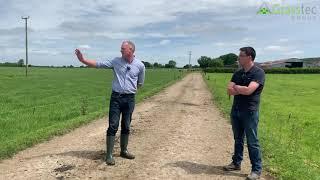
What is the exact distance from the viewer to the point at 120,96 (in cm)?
848

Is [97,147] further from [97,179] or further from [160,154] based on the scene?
[97,179]

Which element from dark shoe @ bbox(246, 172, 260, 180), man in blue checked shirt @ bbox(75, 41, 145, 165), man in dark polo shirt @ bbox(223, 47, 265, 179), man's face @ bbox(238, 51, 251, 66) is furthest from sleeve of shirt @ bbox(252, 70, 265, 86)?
man in blue checked shirt @ bbox(75, 41, 145, 165)

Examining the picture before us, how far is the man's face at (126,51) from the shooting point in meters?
8.34

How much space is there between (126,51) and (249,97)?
239cm

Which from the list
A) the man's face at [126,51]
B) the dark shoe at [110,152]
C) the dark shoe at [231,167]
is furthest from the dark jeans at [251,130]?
the dark shoe at [110,152]

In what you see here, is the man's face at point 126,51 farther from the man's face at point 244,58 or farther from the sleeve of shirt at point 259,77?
the sleeve of shirt at point 259,77

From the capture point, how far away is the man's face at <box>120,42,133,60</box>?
834 centimetres

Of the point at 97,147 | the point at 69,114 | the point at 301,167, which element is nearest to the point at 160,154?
the point at 97,147

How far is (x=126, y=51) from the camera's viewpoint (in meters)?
8.37

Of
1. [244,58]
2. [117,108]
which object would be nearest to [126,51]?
[117,108]

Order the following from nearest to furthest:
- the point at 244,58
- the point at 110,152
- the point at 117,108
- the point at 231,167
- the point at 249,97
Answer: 1. the point at 244,58
2. the point at 249,97
3. the point at 231,167
4. the point at 110,152
5. the point at 117,108

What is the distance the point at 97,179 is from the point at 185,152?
2.72 meters

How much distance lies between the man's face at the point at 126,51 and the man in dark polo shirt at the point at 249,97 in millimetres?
1981

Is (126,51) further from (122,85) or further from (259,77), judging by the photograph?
(259,77)
